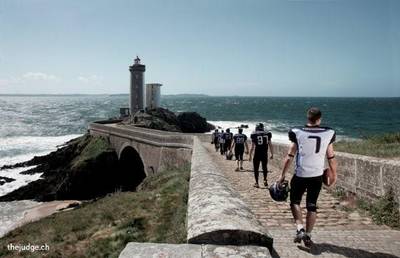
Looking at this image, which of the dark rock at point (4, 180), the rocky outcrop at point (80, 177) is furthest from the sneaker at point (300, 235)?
the dark rock at point (4, 180)

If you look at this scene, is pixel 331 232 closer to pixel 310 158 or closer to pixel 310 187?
pixel 310 187

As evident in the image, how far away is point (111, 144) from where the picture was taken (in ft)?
117

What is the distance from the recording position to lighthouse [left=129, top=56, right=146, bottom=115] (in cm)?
5347

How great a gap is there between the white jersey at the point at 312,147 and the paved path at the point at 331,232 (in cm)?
96

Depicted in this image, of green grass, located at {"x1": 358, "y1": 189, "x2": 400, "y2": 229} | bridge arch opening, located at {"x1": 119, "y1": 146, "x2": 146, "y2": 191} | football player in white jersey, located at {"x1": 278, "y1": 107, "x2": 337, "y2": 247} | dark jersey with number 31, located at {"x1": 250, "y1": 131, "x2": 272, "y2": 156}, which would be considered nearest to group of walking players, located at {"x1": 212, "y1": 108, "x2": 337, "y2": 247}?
football player in white jersey, located at {"x1": 278, "y1": 107, "x2": 337, "y2": 247}

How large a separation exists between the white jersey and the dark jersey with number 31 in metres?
5.35

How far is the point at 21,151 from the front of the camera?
49.1 m

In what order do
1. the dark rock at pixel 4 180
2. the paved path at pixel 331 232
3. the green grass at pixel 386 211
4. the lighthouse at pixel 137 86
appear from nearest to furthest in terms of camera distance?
the paved path at pixel 331 232
the green grass at pixel 386 211
the dark rock at pixel 4 180
the lighthouse at pixel 137 86

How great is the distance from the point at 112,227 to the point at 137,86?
1773 inches

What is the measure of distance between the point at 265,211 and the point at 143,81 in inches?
1901

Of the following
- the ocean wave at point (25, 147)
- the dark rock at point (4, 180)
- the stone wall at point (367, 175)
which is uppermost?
the stone wall at point (367, 175)

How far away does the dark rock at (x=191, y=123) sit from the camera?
55312mm

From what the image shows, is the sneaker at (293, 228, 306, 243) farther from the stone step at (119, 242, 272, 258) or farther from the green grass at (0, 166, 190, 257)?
the green grass at (0, 166, 190, 257)

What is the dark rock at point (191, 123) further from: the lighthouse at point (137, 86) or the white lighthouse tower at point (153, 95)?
the lighthouse at point (137, 86)
